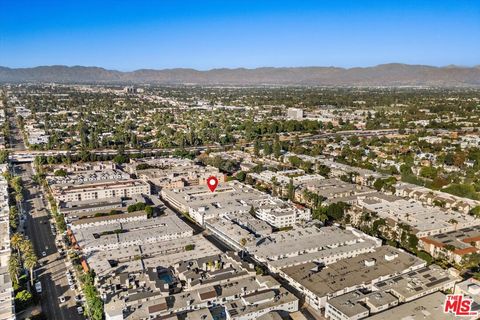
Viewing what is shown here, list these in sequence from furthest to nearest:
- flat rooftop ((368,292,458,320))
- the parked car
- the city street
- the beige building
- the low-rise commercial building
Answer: the beige building
the parked car
the low-rise commercial building
the city street
flat rooftop ((368,292,458,320))

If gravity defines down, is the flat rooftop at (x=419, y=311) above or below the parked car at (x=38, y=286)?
above


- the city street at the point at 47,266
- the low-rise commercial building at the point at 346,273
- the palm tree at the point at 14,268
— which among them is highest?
the palm tree at the point at 14,268

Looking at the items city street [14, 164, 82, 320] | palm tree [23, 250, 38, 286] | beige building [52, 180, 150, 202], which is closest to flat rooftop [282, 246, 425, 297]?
city street [14, 164, 82, 320]

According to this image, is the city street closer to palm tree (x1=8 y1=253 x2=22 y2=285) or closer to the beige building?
palm tree (x1=8 y1=253 x2=22 y2=285)

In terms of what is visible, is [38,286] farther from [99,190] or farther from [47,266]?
[99,190]

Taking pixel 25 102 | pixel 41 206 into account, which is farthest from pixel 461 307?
pixel 25 102

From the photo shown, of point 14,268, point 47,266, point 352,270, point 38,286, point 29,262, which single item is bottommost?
point 47,266

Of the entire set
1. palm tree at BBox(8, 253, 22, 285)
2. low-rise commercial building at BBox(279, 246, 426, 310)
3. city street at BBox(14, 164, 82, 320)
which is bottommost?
city street at BBox(14, 164, 82, 320)

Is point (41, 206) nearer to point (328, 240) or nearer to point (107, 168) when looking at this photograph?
point (107, 168)

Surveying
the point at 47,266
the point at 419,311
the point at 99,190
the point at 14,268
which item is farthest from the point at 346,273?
the point at 99,190

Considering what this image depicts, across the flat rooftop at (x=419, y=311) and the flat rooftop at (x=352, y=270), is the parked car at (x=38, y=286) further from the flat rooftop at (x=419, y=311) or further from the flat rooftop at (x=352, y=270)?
the flat rooftop at (x=419, y=311)

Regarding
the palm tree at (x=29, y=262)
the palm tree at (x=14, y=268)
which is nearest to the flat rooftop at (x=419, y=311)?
the palm tree at (x=29, y=262)
